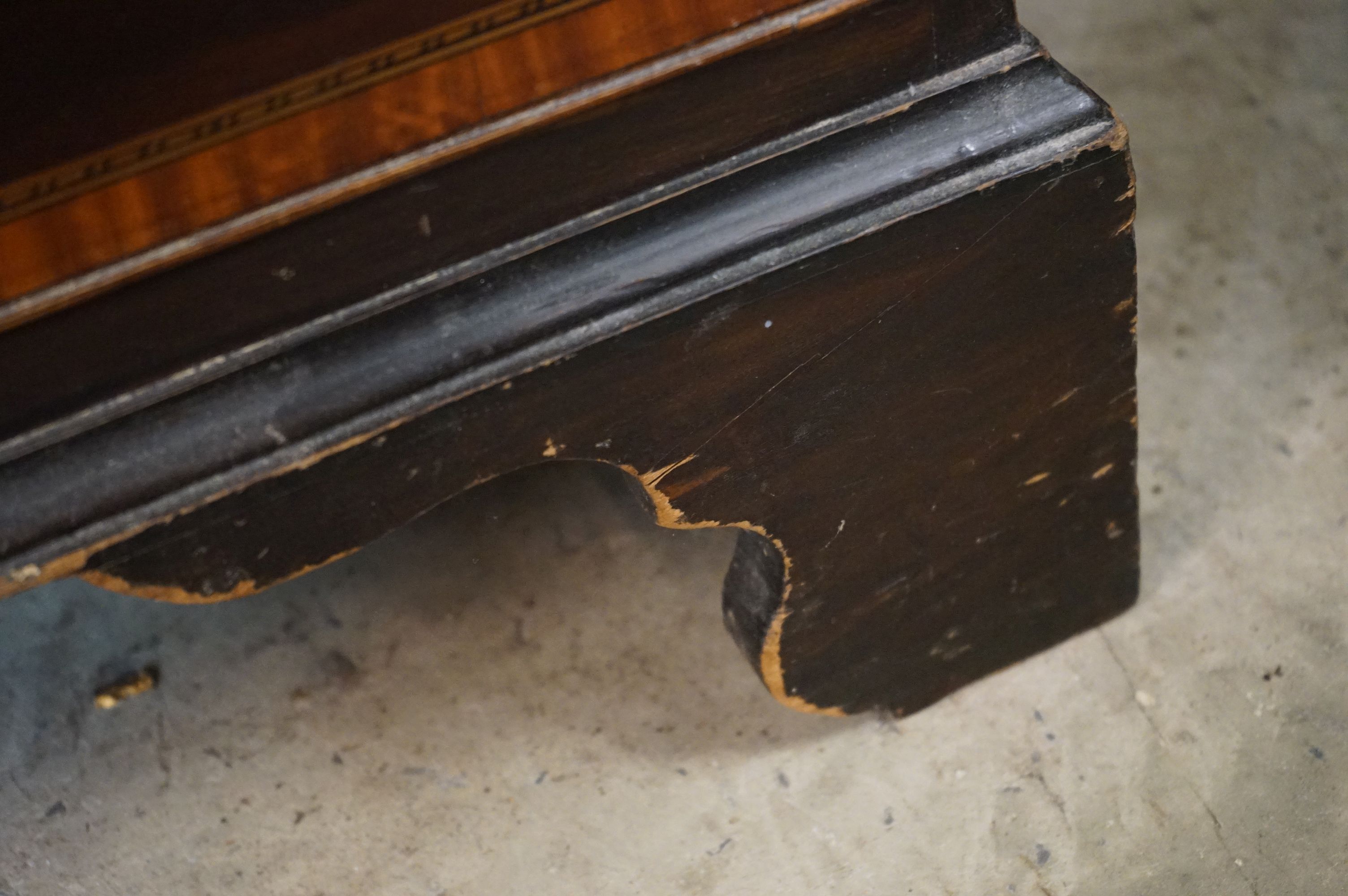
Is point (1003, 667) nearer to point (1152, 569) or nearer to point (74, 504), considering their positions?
point (1152, 569)

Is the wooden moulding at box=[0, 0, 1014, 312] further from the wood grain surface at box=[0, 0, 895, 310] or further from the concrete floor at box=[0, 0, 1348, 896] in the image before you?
the concrete floor at box=[0, 0, 1348, 896]

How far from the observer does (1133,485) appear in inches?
51.5

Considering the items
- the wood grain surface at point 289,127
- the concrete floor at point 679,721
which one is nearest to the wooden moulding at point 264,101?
the wood grain surface at point 289,127

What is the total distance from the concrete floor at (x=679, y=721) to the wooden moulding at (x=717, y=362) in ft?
1.12

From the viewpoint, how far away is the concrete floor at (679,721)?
133 centimetres

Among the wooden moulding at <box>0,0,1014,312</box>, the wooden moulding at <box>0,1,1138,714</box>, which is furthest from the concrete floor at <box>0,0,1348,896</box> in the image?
the wooden moulding at <box>0,0,1014,312</box>

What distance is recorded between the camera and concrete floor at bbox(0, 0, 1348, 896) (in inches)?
52.2

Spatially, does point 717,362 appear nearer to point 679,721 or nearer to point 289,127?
point 289,127

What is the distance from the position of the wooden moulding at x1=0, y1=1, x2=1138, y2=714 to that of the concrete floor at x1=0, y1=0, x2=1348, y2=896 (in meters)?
0.34

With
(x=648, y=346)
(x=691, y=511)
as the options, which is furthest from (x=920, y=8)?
(x=691, y=511)

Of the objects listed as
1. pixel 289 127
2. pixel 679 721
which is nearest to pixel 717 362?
pixel 289 127

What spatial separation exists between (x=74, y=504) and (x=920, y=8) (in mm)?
708

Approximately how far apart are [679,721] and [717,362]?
0.57 m

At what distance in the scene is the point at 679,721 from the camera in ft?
4.75
